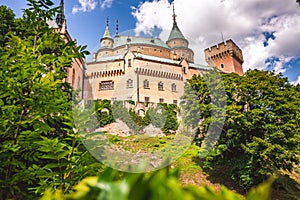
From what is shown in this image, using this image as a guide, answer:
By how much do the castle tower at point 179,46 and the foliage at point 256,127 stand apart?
37621 millimetres

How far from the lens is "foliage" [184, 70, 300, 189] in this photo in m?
15.0

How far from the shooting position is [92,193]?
0.63 m

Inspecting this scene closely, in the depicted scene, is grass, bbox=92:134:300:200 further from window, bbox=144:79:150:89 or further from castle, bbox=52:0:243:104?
window, bbox=144:79:150:89

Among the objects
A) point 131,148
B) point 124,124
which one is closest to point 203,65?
point 124,124

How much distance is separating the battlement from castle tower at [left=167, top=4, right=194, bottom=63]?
404cm

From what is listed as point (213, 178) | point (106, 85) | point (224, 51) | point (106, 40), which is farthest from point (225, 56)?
point (213, 178)

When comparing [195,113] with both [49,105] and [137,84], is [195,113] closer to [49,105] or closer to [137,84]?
[49,105]

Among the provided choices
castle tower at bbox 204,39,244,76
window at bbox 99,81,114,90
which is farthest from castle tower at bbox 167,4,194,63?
window at bbox 99,81,114,90

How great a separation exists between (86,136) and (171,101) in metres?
41.6

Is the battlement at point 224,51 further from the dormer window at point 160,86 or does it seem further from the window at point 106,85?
the window at point 106,85

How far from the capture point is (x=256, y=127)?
16.0 metres

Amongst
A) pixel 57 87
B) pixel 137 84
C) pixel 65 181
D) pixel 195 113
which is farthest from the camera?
pixel 137 84

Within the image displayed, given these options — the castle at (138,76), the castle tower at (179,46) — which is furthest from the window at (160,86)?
the castle tower at (179,46)

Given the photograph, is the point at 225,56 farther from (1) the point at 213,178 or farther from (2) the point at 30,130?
(2) the point at 30,130
